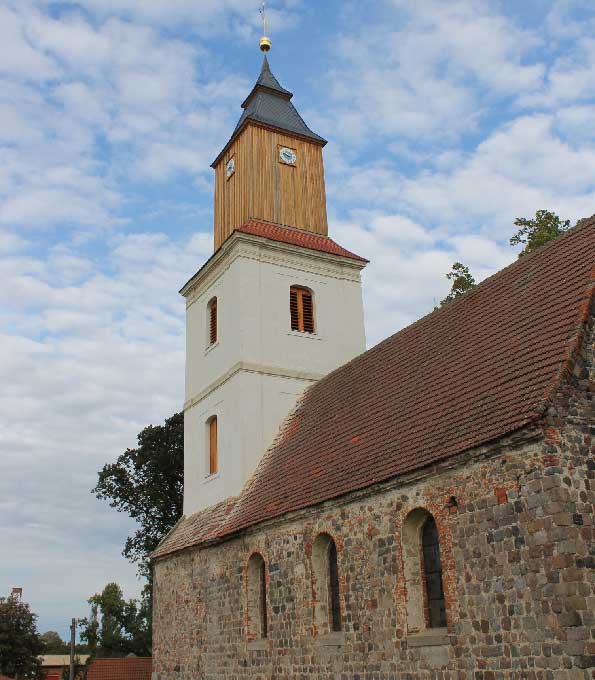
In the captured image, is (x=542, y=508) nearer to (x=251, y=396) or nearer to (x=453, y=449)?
(x=453, y=449)

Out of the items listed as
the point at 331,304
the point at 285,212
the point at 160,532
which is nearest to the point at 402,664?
the point at 331,304

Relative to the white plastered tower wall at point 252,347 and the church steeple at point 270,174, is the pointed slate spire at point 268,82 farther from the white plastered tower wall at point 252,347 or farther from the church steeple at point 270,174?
the white plastered tower wall at point 252,347

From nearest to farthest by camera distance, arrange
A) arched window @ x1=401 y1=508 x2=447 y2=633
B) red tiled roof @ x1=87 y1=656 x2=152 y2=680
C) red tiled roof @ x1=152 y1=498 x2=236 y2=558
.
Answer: arched window @ x1=401 y1=508 x2=447 y2=633 → red tiled roof @ x1=152 y1=498 x2=236 y2=558 → red tiled roof @ x1=87 y1=656 x2=152 y2=680

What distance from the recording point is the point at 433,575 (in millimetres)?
10930

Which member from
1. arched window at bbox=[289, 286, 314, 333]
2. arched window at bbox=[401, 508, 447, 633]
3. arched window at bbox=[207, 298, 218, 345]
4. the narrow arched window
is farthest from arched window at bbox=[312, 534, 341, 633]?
arched window at bbox=[207, 298, 218, 345]

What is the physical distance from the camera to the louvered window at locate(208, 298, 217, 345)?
2094cm

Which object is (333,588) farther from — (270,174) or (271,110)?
(271,110)

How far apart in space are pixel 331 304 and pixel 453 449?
10.7 meters

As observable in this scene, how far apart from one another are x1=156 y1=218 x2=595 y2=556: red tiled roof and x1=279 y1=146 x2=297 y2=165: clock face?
24.9 ft

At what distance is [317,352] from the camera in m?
19.9

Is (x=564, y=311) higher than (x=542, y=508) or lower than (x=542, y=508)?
higher

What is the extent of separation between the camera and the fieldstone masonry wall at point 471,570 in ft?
28.2

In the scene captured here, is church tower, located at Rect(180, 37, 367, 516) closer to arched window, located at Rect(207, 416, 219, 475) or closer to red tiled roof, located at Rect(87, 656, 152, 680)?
arched window, located at Rect(207, 416, 219, 475)

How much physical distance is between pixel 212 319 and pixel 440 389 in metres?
10.1
